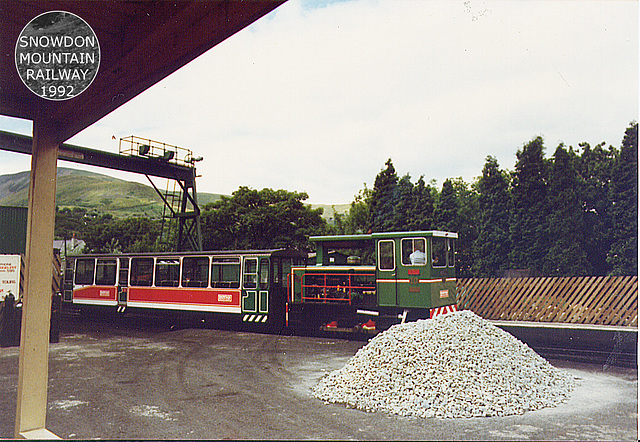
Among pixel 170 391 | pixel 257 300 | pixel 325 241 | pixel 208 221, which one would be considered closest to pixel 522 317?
pixel 325 241

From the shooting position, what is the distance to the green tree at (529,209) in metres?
21.7

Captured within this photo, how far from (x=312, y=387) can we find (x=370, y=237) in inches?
225

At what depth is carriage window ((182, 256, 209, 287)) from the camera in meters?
14.9

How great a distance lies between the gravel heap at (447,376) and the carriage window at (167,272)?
28.3ft

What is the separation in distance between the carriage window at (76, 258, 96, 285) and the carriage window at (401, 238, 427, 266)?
12120 millimetres

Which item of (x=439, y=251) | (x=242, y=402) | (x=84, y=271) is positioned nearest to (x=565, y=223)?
(x=439, y=251)

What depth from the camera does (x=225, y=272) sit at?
577 inches

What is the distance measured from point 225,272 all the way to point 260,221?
1044cm

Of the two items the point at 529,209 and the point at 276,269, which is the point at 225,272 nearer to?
the point at 276,269

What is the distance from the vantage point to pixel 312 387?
791cm

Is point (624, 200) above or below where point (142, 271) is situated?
above

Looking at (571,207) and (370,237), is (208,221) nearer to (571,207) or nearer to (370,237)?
(370,237)

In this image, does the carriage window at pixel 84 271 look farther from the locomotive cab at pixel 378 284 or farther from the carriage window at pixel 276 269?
the locomotive cab at pixel 378 284

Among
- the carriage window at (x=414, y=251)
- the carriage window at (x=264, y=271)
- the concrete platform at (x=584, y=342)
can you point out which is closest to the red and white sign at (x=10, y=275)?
the carriage window at (x=264, y=271)
